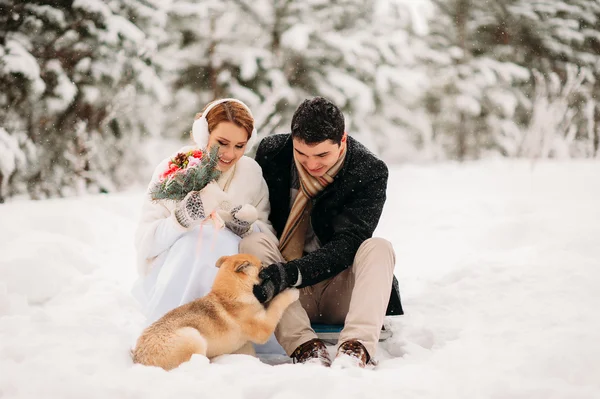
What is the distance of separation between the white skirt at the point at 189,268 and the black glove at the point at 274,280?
1.00 ft

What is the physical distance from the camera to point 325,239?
2885mm

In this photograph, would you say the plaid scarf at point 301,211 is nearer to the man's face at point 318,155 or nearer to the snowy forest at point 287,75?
the man's face at point 318,155

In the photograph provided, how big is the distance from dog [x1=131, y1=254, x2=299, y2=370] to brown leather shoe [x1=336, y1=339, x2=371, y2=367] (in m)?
0.32

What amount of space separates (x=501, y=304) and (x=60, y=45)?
232 inches

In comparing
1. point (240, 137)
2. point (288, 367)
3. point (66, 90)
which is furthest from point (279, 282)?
point (66, 90)

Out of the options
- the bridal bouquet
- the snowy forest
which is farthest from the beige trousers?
the snowy forest

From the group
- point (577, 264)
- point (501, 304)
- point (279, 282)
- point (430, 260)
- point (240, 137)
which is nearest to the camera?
point (279, 282)

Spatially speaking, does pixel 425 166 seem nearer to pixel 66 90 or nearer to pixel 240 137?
pixel 66 90

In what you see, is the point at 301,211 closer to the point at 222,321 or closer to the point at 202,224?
the point at 202,224

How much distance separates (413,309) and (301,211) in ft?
3.17

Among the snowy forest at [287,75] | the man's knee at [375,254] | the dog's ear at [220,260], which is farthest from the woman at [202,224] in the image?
the snowy forest at [287,75]

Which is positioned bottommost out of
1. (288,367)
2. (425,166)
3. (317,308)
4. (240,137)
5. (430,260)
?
(425,166)

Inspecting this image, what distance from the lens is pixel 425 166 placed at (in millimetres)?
8500

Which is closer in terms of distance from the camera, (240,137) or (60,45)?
(240,137)
